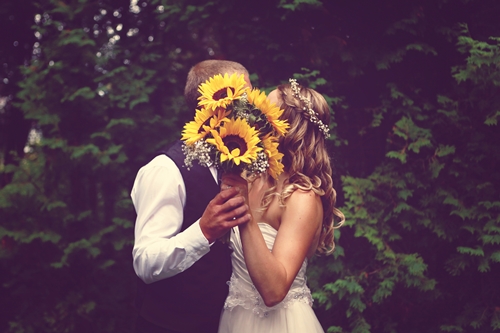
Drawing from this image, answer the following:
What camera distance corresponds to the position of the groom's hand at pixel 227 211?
2.13 metres

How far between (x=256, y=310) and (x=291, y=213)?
607 millimetres

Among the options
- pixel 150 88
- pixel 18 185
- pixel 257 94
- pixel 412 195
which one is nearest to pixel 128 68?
pixel 150 88

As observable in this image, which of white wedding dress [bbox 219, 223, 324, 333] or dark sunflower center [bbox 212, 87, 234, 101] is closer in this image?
dark sunflower center [bbox 212, 87, 234, 101]

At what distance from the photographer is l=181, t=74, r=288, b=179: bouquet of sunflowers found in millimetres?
1983

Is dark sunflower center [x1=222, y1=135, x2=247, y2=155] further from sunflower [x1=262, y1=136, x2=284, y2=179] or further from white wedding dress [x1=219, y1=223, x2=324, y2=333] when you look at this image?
white wedding dress [x1=219, y1=223, x2=324, y2=333]

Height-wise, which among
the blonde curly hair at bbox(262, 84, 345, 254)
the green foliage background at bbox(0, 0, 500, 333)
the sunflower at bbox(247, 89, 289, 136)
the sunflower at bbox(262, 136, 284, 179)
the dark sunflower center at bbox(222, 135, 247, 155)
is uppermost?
the sunflower at bbox(247, 89, 289, 136)

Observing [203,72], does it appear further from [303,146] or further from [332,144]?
[332,144]

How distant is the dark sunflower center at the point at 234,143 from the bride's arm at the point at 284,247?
1.29 ft

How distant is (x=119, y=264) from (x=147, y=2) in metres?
3.01

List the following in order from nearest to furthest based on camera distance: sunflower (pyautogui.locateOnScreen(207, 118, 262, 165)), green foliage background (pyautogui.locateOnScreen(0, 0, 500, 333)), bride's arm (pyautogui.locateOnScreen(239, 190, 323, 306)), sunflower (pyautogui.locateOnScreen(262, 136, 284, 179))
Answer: sunflower (pyautogui.locateOnScreen(207, 118, 262, 165)) → sunflower (pyautogui.locateOnScreen(262, 136, 284, 179)) → bride's arm (pyautogui.locateOnScreen(239, 190, 323, 306)) → green foliage background (pyautogui.locateOnScreen(0, 0, 500, 333))

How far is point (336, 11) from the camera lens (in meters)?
4.73

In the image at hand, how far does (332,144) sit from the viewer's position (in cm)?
461

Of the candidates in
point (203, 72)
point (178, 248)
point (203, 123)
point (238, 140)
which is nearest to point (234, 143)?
point (238, 140)

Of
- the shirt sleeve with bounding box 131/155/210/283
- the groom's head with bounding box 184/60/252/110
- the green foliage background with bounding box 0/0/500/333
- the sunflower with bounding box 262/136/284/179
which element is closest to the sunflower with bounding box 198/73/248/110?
the sunflower with bounding box 262/136/284/179
